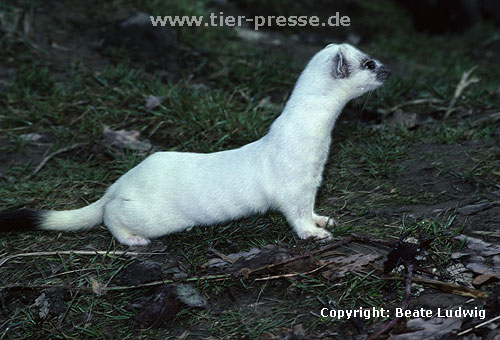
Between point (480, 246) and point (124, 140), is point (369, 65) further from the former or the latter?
point (124, 140)

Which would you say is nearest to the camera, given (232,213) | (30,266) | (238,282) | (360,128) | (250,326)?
(250,326)

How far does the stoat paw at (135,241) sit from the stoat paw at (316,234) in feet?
3.09

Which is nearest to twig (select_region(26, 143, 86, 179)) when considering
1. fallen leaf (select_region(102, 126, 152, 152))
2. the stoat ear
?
fallen leaf (select_region(102, 126, 152, 152))

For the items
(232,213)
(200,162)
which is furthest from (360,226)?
(200,162)

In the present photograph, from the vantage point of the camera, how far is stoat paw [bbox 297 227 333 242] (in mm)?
3053

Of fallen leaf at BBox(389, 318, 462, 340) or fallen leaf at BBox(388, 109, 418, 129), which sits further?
fallen leaf at BBox(388, 109, 418, 129)

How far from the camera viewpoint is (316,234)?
121 inches

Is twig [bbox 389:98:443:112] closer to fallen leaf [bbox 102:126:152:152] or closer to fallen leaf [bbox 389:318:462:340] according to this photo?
fallen leaf [bbox 102:126:152:152]

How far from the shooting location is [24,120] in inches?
183

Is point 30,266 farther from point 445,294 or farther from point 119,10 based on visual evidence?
point 119,10

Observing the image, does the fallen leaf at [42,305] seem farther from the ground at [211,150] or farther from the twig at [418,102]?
the twig at [418,102]

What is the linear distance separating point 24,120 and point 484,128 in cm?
397

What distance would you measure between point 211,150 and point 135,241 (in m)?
1.25

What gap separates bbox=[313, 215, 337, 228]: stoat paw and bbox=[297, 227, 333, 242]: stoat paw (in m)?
0.13
